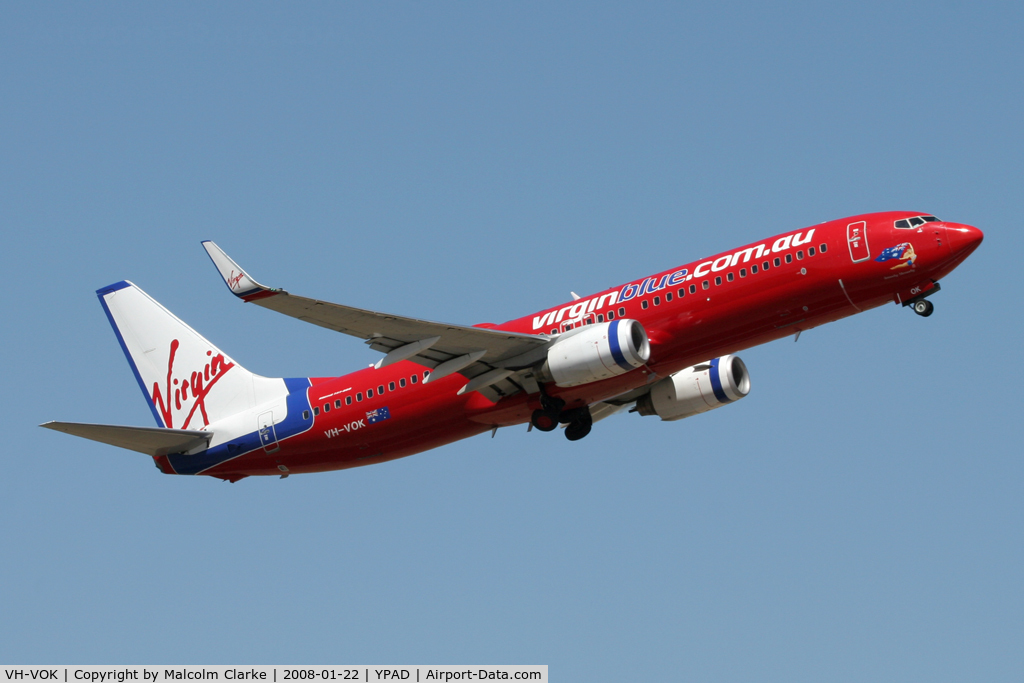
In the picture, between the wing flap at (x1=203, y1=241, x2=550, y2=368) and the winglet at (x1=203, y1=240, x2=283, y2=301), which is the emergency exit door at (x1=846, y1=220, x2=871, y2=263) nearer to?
the wing flap at (x1=203, y1=241, x2=550, y2=368)

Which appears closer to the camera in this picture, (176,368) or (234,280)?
(234,280)

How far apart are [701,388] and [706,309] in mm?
6579

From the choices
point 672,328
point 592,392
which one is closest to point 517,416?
point 592,392

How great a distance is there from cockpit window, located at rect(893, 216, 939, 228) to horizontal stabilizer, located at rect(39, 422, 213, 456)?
81.0ft

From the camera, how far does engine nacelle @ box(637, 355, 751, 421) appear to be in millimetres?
43125

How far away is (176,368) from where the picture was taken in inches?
1866

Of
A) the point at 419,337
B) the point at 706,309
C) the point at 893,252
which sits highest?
the point at 893,252

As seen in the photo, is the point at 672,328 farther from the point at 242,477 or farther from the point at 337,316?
the point at 242,477

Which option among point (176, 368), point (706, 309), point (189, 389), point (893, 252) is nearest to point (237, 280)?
point (706, 309)

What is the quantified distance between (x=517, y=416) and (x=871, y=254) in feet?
41.3

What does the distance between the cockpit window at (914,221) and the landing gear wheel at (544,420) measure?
1239 cm

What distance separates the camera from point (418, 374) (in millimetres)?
40719

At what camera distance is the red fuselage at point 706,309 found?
119 feet

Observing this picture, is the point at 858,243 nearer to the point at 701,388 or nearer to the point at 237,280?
the point at 701,388
